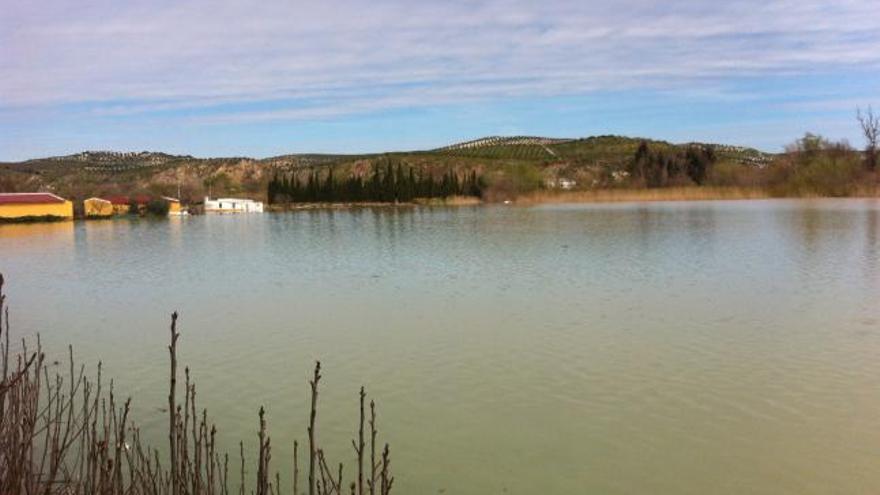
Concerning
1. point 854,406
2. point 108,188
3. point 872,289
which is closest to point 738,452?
point 854,406

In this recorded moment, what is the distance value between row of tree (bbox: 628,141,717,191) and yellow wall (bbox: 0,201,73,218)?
56.0 meters

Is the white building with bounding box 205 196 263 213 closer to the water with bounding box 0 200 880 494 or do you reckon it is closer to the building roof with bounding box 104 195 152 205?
the building roof with bounding box 104 195 152 205

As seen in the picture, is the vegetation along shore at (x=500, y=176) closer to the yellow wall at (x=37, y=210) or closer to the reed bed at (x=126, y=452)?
the yellow wall at (x=37, y=210)

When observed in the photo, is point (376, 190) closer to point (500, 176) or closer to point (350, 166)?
point (500, 176)

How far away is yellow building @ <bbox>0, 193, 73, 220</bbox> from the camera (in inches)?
1918

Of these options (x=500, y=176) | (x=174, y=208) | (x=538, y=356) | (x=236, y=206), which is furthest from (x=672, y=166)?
(x=538, y=356)

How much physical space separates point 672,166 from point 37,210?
2476 inches

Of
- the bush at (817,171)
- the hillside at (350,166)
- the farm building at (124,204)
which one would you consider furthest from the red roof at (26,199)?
the bush at (817,171)

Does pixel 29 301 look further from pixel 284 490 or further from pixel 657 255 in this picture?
pixel 657 255

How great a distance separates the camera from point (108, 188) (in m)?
76.8

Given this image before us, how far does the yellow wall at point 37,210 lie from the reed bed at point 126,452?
4441 cm

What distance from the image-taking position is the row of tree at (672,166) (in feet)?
277

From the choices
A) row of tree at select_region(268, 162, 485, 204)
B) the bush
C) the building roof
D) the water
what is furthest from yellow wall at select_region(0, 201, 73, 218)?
the bush

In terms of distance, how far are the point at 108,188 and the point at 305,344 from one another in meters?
73.9
